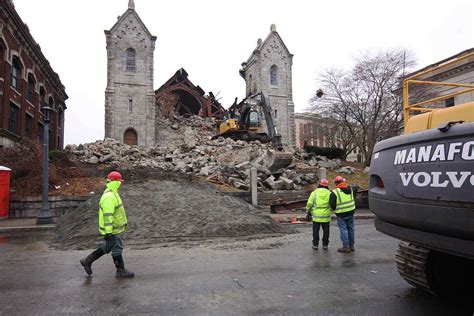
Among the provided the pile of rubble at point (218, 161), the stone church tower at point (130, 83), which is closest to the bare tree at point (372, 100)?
the pile of rubble at point (218, 161)

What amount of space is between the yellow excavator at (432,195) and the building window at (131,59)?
133 feet

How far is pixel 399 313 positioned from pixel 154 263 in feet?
14.3

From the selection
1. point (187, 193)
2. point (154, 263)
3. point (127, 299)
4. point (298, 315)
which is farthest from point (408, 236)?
point (187, 193)

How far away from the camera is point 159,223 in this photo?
10406mm

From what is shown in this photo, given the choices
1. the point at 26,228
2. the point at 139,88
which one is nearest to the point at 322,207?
the point at 26,228

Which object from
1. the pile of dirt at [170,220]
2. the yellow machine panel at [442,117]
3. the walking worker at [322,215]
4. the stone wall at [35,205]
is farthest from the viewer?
the stone wall at [35,205]

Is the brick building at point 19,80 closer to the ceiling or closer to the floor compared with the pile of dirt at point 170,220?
closer to the ceiling

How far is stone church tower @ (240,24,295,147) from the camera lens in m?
47.6

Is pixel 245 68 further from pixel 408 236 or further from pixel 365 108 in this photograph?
pixel 408 236

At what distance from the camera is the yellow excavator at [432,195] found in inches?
112

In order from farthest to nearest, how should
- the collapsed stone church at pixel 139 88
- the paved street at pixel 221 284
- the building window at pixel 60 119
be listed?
1. the building window at pixel 60 119
2. the collapsed stone church at pixel 139 88
3. the paved street at pixel 221 284

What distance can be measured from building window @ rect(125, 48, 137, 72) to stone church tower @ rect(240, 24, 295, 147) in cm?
1529

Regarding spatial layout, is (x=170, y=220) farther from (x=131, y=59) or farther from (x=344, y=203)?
(x=131, y=59)

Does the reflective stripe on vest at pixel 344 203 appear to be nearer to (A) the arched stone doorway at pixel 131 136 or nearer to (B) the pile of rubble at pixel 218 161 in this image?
(B) the pile of rubble at pixel 218 161
